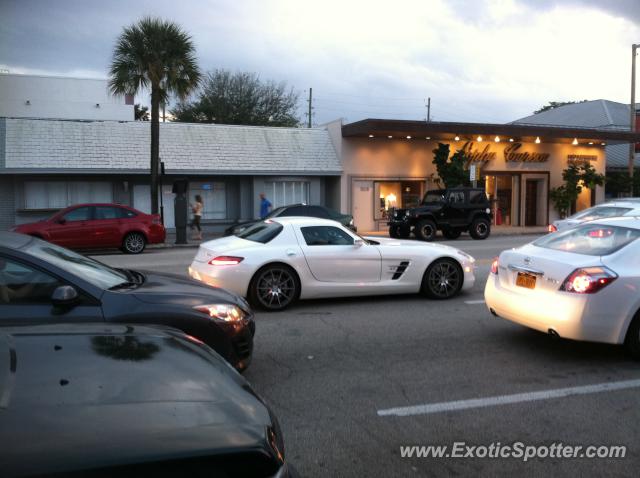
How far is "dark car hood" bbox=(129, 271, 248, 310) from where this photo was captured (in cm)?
466

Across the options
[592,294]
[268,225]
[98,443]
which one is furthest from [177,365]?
[268,225]

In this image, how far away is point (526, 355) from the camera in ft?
20.5

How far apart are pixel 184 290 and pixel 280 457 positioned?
9.75ft

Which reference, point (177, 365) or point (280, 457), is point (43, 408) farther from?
point (280, 457)

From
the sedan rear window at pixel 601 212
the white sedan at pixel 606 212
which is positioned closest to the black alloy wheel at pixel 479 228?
the white sedan at pixel 606 212

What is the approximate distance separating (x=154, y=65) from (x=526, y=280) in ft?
57.3

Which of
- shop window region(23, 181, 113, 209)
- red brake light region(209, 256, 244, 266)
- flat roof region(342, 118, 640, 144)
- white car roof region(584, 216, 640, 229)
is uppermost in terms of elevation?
flat roof region(342, 118, 640, 144)

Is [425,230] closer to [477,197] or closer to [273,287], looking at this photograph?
[477,197]

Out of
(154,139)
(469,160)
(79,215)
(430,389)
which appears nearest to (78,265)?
(430,389)

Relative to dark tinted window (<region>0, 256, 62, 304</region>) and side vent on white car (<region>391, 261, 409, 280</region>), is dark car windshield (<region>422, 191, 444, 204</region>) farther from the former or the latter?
dark tinted window (<region>0, 256, 62, 304</region>)

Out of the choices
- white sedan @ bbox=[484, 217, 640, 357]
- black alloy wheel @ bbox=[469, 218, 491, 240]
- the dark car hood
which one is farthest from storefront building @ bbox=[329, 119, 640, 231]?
the dark car hood

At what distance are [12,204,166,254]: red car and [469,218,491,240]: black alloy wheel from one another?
11487 millimetres

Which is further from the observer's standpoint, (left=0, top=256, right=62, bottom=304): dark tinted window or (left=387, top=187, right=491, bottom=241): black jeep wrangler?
(left=387, top=187, right=491, bottom=241): black jeep wrangler

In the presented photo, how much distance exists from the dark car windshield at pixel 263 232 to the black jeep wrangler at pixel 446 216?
12.6 m
